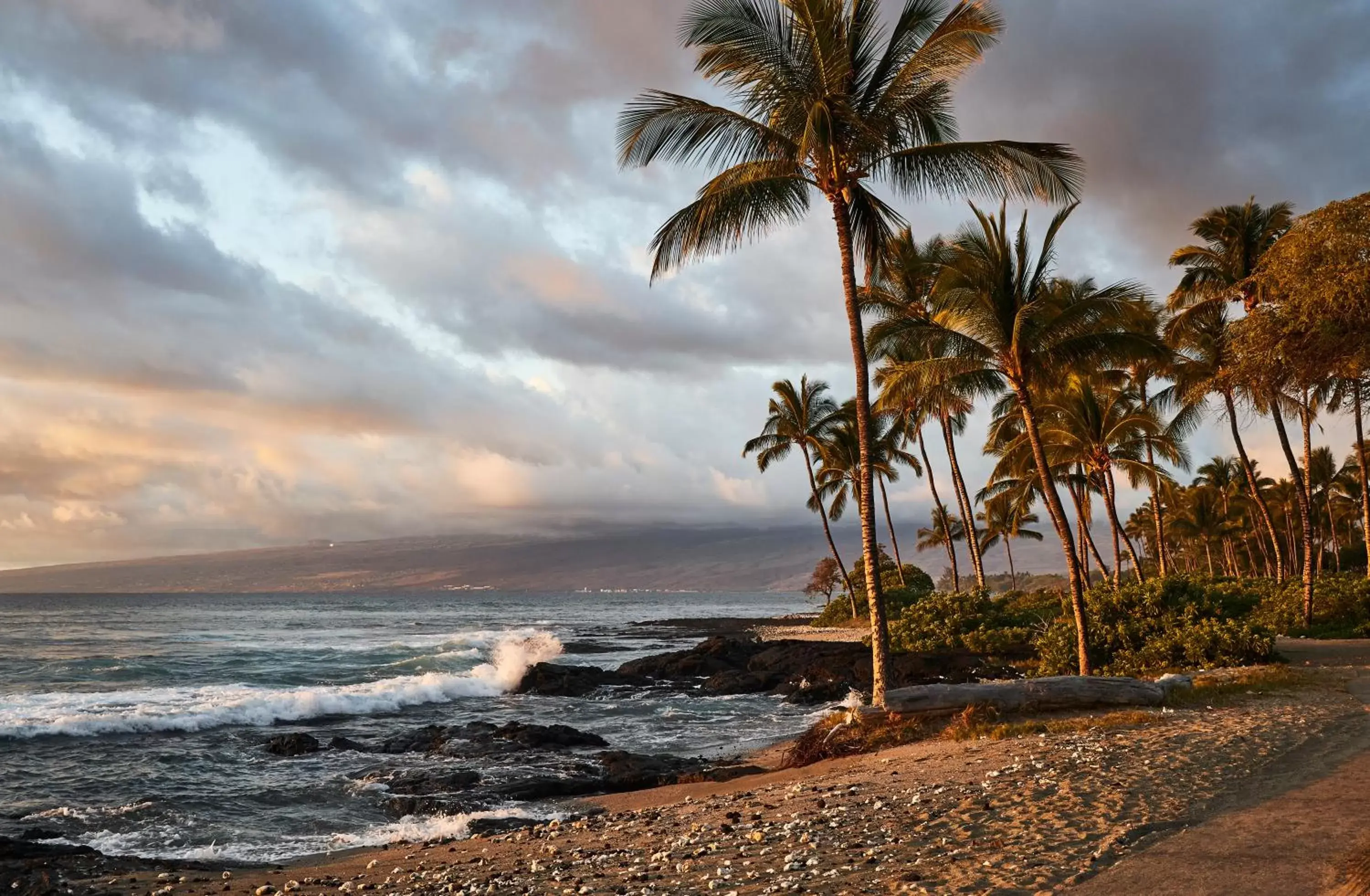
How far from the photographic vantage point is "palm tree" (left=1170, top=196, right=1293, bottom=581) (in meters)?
27.8

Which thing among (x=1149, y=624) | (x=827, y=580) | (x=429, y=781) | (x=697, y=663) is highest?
(x=1149, y=624)

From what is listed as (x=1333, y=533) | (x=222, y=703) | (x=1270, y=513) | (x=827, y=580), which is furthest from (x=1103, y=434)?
(x=827, y=580)

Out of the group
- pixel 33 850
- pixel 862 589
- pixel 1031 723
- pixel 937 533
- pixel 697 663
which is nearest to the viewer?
pixel 33 850

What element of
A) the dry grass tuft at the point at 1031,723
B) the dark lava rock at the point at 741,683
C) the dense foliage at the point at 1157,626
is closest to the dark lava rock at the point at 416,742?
the dark lava rock at the point at 741,683

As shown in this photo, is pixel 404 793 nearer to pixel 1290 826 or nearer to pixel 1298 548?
pixel 1290 826

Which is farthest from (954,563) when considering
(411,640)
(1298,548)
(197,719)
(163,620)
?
(163,620)

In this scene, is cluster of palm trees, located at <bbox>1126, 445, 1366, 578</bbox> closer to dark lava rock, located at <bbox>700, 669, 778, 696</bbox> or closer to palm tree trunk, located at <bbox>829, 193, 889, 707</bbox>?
dark lava rock, located at <bbox>700, 669, 778, 696</bbox>

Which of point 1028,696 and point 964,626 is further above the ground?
point 1028,696

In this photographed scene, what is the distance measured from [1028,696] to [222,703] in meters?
21.1

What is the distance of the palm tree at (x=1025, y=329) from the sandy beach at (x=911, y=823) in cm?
649

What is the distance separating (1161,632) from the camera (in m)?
20.8

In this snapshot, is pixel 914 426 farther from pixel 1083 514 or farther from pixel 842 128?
Result: pixel 842 128

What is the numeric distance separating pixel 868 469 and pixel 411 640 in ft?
145

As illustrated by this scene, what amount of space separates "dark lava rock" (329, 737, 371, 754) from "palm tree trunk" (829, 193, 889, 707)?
1151 centimetres
